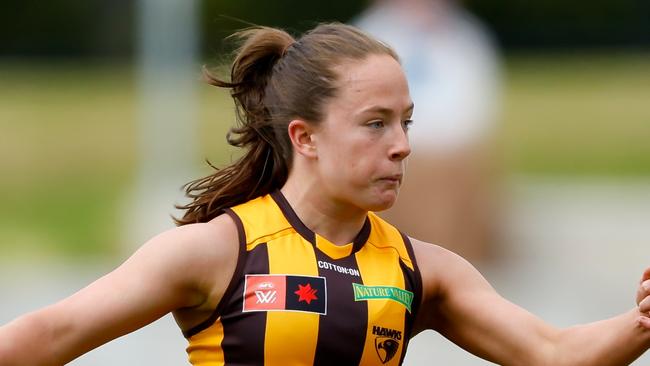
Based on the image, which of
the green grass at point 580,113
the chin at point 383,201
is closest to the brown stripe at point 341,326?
the chin at point 383,201

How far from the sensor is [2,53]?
96.1ft

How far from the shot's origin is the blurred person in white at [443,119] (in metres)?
11.5

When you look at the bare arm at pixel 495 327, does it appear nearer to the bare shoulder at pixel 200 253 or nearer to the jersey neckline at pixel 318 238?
the jersey neckline at pixel 318 238

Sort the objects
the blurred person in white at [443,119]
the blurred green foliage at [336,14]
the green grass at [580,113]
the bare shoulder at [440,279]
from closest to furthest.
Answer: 1. the bare shoulder at [440,279]
2. the blurred person in white at [443,119]
3. the green grass at [580,113]
4. the blurred green foliage at [336,14]

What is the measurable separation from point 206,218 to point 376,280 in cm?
57

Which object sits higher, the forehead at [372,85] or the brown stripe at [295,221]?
the forehead at [372,85]

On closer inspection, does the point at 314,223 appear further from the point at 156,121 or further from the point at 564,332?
the point at 156,121

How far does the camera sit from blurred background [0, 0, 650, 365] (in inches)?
611

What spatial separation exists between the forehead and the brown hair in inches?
2.1

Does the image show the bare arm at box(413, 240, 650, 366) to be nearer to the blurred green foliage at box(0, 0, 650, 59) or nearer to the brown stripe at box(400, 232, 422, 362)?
the brown stripe at box(400, 232, 422, 362)

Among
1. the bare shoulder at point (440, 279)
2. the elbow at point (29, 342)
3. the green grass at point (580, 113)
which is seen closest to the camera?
the elbow at point (29, 342)

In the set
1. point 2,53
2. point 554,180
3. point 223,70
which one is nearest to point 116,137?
point 2,53

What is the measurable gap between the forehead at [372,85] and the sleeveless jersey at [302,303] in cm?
41

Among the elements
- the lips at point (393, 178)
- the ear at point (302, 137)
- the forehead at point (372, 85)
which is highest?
the forehead at point (372, 85)
